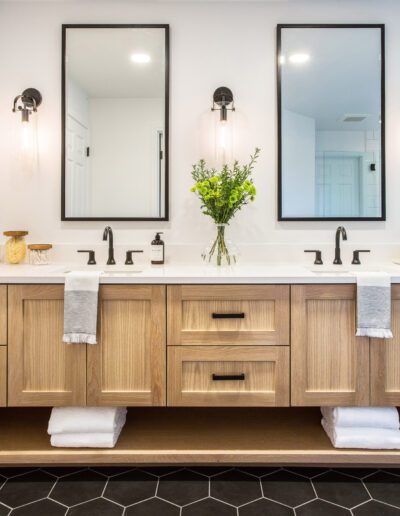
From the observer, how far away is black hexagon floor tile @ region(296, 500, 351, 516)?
1453mm

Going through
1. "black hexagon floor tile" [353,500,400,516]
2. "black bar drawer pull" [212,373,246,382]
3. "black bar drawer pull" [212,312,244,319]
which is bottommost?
"black hexagon floor tile" [353,500,400,516]

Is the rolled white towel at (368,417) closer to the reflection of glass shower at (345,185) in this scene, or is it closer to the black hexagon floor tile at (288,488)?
the black hexagon floor tile at (288,488)

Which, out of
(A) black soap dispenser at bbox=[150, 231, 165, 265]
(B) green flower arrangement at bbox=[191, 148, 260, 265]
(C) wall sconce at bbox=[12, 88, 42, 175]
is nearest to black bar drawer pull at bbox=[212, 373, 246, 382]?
(B) green flower arrangement at bbox=[191, 148, 260, 265]

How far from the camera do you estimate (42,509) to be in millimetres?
1480

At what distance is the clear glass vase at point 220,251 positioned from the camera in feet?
6.86

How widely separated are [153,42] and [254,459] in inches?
82.2

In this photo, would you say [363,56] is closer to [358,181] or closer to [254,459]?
[358,181]

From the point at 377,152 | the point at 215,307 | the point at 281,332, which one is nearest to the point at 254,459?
the point at 281,332

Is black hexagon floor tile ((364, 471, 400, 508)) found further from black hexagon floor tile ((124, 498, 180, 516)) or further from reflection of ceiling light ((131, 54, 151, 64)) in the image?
reflection of ceiling light ((131, 54, 151, 64))

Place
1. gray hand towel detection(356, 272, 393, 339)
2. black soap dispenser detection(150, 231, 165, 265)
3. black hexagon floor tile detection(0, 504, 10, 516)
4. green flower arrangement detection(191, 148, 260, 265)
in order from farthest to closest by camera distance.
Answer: black soap dispenser detection(150, 231, 165, 265), green flower arrangement detection(191, 148, 260, 265), gray hand towel detection(356, 272, 393, 339), black hexagon floor tile detection(0, 504, 10, 516)

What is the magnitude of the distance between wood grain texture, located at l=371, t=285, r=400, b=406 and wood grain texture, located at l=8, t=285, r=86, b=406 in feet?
3.90

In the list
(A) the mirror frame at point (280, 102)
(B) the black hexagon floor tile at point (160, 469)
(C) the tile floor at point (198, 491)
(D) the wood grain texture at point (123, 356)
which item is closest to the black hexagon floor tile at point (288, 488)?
(C) the tile floor at point (198, 491)

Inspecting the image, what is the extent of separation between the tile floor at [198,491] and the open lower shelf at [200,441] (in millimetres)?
70

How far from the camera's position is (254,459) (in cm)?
168
